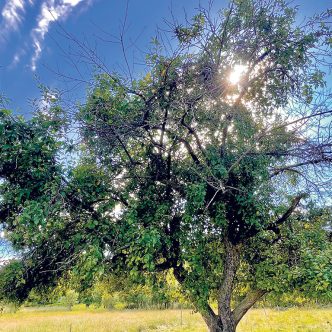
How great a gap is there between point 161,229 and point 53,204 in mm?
2400

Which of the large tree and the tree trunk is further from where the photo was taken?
the tree trunk

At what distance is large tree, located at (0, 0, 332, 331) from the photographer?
581cm

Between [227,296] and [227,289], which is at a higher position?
[227,289]

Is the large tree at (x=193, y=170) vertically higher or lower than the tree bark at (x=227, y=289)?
higher

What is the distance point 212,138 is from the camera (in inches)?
300

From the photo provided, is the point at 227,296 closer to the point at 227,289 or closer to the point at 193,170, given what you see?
the point at 227,289

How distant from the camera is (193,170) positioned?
Answer: 6773mm

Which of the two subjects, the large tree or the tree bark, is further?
the tree bark

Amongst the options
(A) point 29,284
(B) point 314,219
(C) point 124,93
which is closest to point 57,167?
(C) point 124,93

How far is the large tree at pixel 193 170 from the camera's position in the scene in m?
5.81

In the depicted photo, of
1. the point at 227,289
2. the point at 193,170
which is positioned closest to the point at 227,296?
the point at 227,289

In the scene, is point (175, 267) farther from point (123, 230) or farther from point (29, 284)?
point (29, 284)

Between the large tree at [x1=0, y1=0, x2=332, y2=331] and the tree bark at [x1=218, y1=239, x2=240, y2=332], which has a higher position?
the large tree at [x1=0, y1=0, x2=332, y2=331]

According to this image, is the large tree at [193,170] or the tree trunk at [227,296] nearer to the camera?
the large tree at [193,170]
